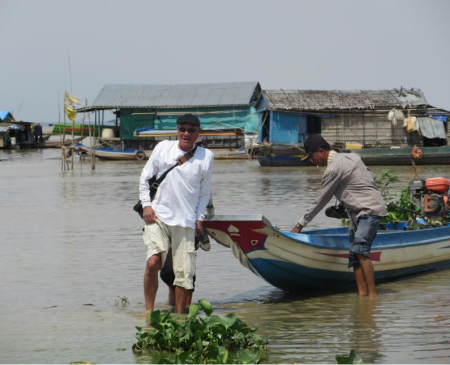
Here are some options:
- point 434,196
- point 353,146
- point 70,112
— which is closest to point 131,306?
point 434,196

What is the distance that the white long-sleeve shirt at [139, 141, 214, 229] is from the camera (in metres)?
6.25

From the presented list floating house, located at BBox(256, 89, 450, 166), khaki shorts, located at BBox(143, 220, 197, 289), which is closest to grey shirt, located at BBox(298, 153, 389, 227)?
khaki shorts, located at BBox(143, 220, 197, 289)

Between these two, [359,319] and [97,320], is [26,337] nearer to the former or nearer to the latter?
[97,320]

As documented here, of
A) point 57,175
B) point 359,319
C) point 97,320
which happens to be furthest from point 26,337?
point 57,175

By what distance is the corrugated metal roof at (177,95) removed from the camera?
45.2m

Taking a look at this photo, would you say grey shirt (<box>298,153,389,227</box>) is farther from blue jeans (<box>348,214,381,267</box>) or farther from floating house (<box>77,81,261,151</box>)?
floating house (<box>77,81,261,151</box>)

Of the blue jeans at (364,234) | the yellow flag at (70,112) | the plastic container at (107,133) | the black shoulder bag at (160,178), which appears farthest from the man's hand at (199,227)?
the plastic container at (107,133)

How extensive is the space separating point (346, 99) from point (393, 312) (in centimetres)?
3222

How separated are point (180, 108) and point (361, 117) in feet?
37.8

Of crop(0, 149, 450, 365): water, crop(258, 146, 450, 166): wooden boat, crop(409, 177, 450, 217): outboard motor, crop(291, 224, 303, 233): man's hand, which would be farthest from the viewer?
crop(258, 146, 450, 166): wooden boat

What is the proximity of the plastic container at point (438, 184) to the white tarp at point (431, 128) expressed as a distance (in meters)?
28.3

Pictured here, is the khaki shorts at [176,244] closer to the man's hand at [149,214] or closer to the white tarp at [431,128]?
the man's hand at [149,214]

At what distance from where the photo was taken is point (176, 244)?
6336mm

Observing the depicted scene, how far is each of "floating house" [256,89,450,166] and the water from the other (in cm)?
2378
